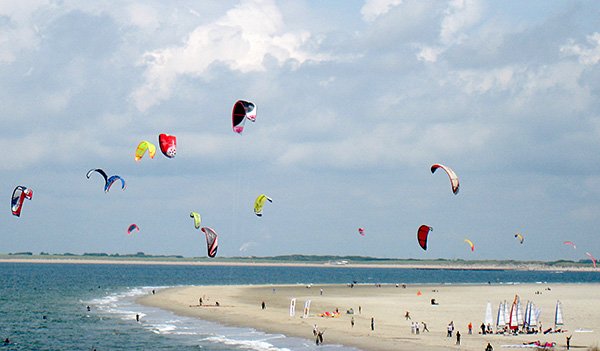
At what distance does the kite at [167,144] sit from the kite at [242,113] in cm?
473

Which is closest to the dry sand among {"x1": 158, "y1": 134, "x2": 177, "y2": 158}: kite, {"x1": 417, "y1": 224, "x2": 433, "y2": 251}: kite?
{"x1": 417, "y1": 224, "x2": 433, "y2": 251}: kite

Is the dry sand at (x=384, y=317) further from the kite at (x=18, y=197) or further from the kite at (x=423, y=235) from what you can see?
the kite at (x=18, y=197)

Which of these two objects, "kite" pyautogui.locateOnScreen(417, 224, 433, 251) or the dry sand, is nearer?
the dry sand

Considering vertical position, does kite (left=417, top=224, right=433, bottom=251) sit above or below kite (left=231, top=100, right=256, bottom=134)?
below

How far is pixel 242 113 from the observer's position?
3806 centimetres

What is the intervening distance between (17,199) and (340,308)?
23943mm

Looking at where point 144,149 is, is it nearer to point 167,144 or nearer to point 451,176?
point 167,144

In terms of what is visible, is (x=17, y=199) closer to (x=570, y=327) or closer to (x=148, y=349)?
(x=148, y=349)

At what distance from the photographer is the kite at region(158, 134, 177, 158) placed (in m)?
40.9

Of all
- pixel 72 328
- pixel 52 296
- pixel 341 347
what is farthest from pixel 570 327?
pixel 52 296

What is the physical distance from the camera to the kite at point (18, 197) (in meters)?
46.2

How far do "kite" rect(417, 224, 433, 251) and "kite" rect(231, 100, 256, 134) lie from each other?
1303cm

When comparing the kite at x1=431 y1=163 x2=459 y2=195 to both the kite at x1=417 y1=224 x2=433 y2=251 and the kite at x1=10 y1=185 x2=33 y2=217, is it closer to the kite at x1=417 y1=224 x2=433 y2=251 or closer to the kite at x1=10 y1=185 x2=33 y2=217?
the kite at x1=417 y1=224 x2=433 y2=251

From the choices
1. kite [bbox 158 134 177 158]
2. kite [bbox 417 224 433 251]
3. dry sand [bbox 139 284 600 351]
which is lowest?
dry sand [bbox 139 284 600 351]
